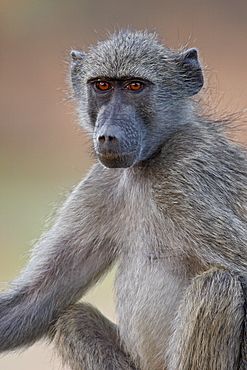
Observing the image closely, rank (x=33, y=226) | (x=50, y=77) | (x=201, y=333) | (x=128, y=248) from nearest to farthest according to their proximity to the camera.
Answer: (x=201, y=333) < (x=128, y=248) < (x=33, y=226) < (x=50, y=77)

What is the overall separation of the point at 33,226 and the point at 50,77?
3.83 meters

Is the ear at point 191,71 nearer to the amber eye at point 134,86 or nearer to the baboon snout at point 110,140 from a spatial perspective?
the amber eye at point 134,86

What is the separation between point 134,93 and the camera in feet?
18.4

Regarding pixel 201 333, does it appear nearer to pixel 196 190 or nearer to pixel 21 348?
pixel 196 190

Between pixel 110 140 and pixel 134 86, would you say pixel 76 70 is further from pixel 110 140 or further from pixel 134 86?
pixel 110 140

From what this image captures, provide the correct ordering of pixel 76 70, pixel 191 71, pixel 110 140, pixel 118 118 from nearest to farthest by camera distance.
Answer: pixel 110 140
pixel 118 118
pixel 191 71
pixel 76 70

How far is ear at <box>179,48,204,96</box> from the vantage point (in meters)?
5.92

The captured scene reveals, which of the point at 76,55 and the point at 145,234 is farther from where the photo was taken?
the point at 76,55

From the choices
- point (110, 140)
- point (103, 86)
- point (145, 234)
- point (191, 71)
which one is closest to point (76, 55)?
point (103, 86)

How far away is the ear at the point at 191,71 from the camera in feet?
19.4

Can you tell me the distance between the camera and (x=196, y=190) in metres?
5.32

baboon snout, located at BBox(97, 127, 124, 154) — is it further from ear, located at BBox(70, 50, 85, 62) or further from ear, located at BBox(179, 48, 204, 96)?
ear, located at BBox(70, 50, 85, 62)

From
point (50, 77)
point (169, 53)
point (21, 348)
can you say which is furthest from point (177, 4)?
point (21, 348)

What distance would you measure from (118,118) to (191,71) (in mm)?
879
